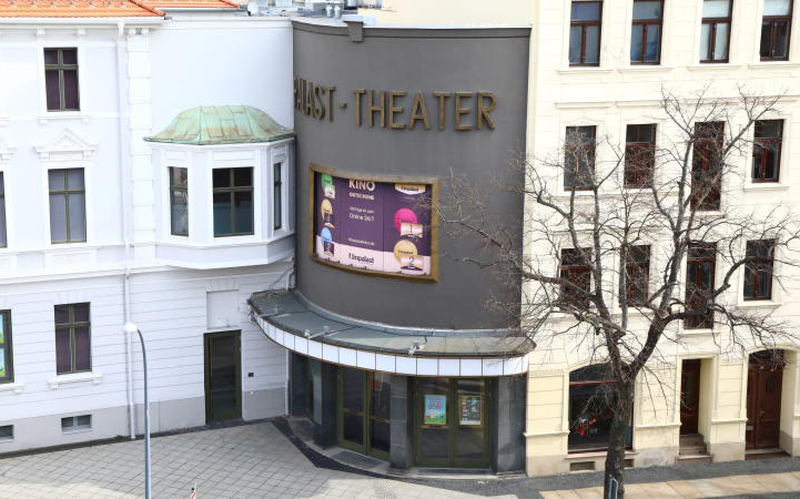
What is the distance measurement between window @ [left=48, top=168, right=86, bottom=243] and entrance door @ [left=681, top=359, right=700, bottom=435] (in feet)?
56.7

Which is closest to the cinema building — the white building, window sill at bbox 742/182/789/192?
the white building

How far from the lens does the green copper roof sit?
35750 millimetres

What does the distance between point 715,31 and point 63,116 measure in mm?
17505

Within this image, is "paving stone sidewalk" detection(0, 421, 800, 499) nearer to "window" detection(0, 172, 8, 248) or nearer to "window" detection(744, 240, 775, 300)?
"window" detection(744, 240, 775, 300)

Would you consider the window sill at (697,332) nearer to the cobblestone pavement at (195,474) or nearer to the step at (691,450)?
the step at (691,450)

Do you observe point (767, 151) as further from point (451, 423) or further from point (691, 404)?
point (451, 423)

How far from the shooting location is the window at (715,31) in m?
33.6

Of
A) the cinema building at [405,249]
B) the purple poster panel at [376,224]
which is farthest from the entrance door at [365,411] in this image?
the purple poster panel at [376,224]

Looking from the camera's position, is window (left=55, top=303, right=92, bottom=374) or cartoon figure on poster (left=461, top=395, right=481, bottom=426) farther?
window (left=55, top=303, right=92, bottom=374)

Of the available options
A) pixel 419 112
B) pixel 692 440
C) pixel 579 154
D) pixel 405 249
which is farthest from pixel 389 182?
pixel 692 440

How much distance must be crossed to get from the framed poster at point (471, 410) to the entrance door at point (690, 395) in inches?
232

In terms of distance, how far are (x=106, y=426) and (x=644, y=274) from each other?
15.7m

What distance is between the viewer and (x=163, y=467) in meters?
35.0

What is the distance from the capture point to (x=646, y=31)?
33250 millimetres
